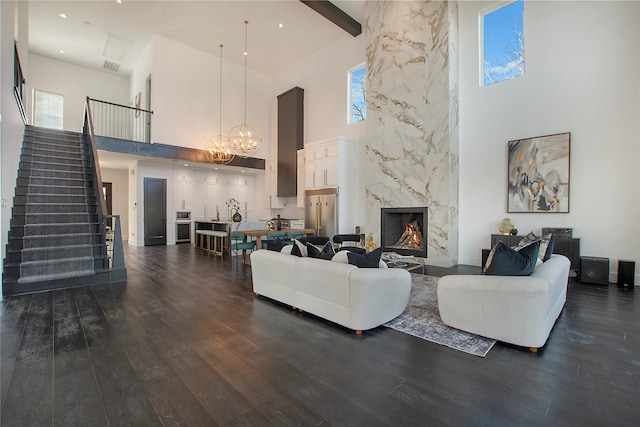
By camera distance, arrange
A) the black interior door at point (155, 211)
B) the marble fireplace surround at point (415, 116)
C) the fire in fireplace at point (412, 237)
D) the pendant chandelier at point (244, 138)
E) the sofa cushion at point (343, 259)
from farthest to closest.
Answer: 1. the black interior door at point (155, 211)
2. the pendant chandelier at point (244, 138)
3. the fire in fireplace at point (412, 237)
4. the marble fireplace surround at point (415, 116)
5. the sofa cushion at point (343, 259)

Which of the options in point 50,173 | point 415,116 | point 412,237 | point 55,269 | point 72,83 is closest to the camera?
point 55,269

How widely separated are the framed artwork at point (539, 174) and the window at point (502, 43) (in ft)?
4.53

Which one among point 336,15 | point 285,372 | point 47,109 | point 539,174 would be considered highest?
point 336,15

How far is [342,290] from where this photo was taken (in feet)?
9.02

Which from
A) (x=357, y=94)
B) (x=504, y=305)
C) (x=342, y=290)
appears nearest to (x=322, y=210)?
(x=357, y=94)

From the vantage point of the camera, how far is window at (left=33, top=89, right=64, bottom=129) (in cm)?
975

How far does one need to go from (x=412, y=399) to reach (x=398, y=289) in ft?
4.19

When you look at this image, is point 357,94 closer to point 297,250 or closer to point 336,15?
point 336,15

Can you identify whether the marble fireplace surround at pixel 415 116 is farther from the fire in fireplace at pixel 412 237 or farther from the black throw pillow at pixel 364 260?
the black throw pillow at pixel 364 260

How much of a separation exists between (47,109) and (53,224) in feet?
26.2

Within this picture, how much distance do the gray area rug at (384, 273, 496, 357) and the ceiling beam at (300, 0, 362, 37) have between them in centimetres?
673

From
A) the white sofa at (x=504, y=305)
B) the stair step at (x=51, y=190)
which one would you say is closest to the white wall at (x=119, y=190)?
the stair step at (x=51, y=190)

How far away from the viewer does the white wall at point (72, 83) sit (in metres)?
9.77

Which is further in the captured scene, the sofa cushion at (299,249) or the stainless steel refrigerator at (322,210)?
the stainless steel refrigerator at (322,210)
